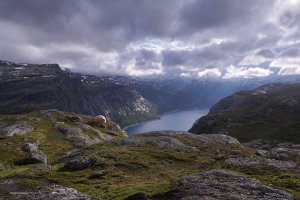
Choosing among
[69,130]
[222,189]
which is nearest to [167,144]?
[222,189]

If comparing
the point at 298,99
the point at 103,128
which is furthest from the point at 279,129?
the point at 103,128

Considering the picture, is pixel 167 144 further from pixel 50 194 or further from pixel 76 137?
pixel 76 137

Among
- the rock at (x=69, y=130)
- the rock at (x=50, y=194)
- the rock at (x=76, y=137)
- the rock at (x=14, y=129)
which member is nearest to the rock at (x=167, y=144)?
the rock at (x=76, y=137)

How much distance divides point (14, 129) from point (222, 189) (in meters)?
69.8

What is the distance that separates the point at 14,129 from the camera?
6794 centimetres

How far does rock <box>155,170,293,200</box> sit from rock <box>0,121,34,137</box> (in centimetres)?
6236

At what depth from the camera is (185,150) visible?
4475cm

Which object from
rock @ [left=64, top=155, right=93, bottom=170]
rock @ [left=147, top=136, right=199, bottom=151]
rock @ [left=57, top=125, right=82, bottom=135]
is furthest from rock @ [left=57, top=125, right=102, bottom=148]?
rock @ [left=64, top=155, right=93, bottom=170]

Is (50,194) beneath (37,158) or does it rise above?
Result: above

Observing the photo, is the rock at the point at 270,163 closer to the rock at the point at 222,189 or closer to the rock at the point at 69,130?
the rock at the point at 222,189

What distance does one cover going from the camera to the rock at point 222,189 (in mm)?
18678

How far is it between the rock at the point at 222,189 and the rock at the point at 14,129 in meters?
62.4

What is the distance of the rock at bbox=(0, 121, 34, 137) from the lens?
211 ft

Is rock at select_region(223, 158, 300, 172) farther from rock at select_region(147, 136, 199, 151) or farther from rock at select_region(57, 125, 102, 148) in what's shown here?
rock at select_region(57, 125, 102, 148)
